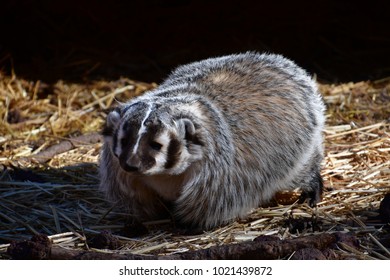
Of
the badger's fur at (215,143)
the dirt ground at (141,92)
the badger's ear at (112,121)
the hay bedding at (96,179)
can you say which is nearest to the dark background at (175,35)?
the dirt ground at (141,92)

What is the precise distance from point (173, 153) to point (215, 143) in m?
0.27

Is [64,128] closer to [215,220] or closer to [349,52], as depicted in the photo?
[215,220]

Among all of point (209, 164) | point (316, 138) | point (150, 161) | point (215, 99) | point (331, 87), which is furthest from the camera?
point (331, 87)

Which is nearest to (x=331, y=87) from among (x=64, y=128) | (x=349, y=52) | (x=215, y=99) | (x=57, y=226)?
(x=349, y=52)

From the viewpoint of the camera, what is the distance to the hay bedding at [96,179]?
3949mm

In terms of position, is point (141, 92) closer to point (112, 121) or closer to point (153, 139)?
point (112, 121)

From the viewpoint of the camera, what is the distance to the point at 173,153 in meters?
3.74

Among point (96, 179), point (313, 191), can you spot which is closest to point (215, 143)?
point (313, 191)

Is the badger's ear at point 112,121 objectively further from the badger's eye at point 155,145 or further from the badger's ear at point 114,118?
the badger's eye at point 155,145

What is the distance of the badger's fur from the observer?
3.73 m

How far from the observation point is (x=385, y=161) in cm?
508

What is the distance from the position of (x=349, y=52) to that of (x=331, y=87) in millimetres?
898

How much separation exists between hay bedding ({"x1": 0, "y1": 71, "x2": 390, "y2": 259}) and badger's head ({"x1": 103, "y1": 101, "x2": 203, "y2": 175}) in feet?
1.44

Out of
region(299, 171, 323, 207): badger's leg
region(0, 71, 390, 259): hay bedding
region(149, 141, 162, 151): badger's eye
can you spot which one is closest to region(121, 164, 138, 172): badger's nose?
region(149, 141, 162, 151): badger's eye
